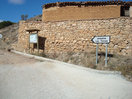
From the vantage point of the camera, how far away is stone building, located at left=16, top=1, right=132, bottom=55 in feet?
27.4

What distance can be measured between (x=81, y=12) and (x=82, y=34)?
7.52 feet

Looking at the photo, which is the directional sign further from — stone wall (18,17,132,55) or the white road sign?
the white road sign

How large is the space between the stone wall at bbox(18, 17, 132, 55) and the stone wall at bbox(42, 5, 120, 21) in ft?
3.29

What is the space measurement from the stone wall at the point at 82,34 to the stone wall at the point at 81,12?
3.29 ft

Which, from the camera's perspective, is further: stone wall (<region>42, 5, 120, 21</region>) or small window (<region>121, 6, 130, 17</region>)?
small window (<region>121, 6, 130, 17</region>)

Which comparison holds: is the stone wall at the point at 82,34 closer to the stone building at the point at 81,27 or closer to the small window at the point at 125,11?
the stone building at the point at 81,27

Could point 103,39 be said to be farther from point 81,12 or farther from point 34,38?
point 34,38

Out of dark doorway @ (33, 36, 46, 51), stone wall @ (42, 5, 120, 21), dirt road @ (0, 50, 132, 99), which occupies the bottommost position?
dirt road @ (0, 50, 132, 99)

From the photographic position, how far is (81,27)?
30.6 ft

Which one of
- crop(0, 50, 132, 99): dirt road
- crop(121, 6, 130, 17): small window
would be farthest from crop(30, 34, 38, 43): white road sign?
crop(121, 6, 130, 17): small window

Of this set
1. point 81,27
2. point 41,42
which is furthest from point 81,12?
point 41,42

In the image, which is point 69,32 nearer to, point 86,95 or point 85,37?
point 85,37

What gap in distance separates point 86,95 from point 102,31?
253 inches

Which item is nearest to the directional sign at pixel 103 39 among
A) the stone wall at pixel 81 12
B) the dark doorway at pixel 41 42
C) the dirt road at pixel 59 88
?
A: the dirt road at pixel 59 88
